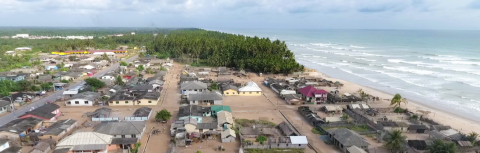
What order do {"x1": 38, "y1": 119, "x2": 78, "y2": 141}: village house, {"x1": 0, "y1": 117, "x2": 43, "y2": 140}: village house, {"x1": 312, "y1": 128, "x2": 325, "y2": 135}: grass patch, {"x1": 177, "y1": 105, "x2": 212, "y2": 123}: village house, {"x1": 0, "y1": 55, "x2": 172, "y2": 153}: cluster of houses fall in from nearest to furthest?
{"x1": 0, "y1": 55, "x2": 172, "y2": 153}: cluster of houses < {"x1": 0, "y1": 117, "x2": 43, "y2": 140}: village house < {"x1": 38, "y1": 119, "x2": 78, "y2": 141}: village house < {"x1": 312, "y1": 128, "x2": 325, "y2": 135}: grass patch < {"x1": 177, "y1": 105, "x2": 212, "y2": 123}: village house

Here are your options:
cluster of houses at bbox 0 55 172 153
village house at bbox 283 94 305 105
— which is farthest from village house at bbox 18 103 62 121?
village house at bbox 283 94 305 105

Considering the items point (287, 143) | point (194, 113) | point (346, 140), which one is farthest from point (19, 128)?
point (346, 140)

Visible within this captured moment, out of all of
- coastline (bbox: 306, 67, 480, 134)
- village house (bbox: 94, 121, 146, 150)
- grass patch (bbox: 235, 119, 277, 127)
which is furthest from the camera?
coastline (bbox: 306, 67, 480, 134)

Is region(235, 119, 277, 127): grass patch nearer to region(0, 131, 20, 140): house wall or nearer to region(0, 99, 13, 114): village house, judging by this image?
region(0, 131, 20, 140): house wall

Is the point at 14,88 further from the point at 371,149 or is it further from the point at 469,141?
the point at 469,141

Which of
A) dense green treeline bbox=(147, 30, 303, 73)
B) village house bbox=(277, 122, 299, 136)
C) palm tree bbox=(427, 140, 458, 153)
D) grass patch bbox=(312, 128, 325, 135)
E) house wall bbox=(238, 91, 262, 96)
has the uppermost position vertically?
dense green treeline bbox=(147, 30, 303, 73)

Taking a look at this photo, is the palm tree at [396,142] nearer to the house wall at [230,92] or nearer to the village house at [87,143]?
the village house at [87,143]
